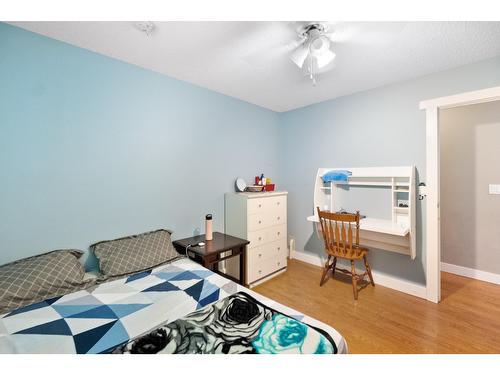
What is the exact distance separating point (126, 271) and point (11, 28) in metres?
1.95

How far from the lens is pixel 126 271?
6.03 ft

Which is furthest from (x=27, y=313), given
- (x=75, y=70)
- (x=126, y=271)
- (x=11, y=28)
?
(x=11, y=28)

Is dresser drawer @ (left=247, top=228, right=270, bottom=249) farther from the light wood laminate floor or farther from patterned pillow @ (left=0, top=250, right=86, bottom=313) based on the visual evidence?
patterned pillow @ (left=0, top=250, right=86, bottom=313)

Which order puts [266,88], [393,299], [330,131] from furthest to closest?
[330,131], [266,88], [393,299]

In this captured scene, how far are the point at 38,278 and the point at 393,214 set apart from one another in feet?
10.6

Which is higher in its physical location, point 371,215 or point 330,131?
point 330,131

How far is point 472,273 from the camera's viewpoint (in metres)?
2.93

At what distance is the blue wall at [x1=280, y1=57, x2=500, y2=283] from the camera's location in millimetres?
2367

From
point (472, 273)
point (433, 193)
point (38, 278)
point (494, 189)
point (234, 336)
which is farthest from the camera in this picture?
point (472, 273)

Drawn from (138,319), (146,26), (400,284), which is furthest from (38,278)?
(400,284)

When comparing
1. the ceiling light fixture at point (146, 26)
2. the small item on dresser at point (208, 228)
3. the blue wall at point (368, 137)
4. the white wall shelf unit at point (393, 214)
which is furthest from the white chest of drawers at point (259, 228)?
the ceiling light fixture at point (146, 26)

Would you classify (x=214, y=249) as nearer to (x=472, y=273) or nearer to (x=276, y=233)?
(x=276, y=233)

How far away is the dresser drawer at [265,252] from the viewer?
109 inches
